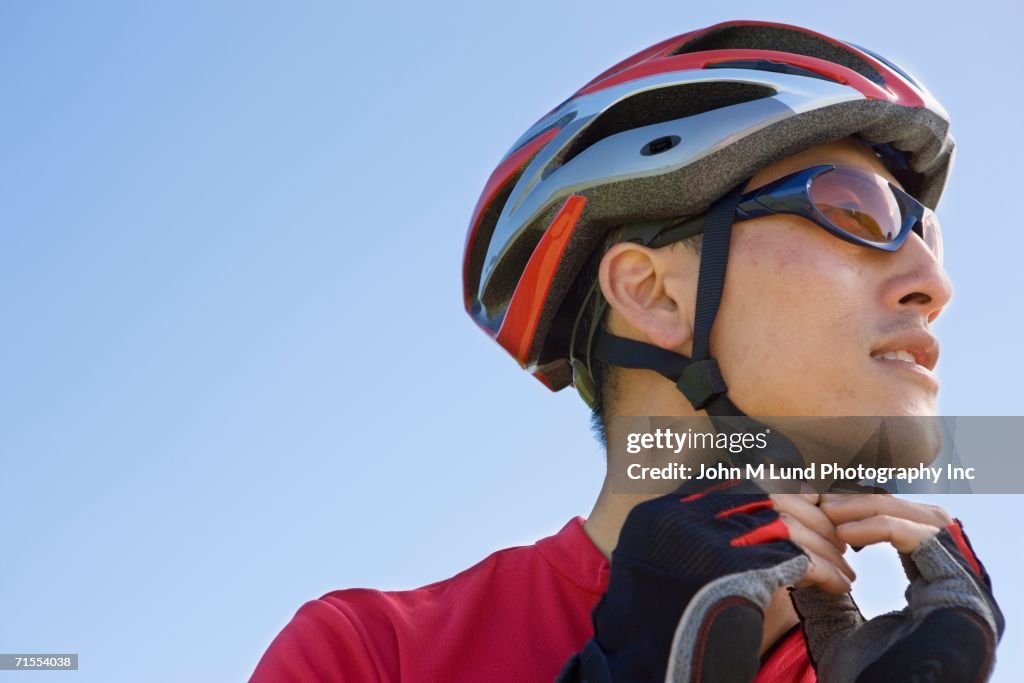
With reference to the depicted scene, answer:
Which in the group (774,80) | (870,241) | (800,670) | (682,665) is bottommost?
(800,670)

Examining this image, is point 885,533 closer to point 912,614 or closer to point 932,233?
point 912,614

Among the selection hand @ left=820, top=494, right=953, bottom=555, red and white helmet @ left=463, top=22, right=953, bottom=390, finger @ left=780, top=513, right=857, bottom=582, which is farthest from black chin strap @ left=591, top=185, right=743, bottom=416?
finger @ left=780, top=513, right=857, bottom=582

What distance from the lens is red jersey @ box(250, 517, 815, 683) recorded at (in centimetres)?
371

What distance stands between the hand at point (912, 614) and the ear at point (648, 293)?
3.77 feet

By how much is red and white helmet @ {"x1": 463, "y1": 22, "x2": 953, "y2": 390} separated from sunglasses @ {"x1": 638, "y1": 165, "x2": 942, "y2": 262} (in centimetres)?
13

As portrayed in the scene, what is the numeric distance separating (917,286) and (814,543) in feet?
4.26

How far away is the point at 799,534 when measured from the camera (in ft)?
9.68

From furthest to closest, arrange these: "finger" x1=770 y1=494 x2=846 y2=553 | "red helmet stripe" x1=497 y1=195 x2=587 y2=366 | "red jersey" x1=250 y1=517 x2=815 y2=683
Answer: "red helmet stripe" x1=497 y1=195 x2=587 y2=366 → "red jersey" x1=250 y1=517 x2=815 y2=683 → "finger" x1=770 y1=494 x2=846 y2=553

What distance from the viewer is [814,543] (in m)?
2.98

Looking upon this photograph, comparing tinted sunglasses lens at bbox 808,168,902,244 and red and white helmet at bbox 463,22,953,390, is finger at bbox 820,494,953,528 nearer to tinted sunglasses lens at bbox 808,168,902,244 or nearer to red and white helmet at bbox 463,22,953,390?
tinted sunglasses lens at bbox 808,168,902,244

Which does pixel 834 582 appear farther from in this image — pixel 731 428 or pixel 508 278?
pixel 508 278

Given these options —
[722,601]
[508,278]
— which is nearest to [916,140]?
[508,278]

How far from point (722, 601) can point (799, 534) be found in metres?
0.38

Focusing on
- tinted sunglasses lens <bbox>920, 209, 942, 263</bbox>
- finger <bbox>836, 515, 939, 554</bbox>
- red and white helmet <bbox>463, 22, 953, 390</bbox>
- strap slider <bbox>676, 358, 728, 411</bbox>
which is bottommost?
finger <bbox>836, 515, 939, 554</bbox>
